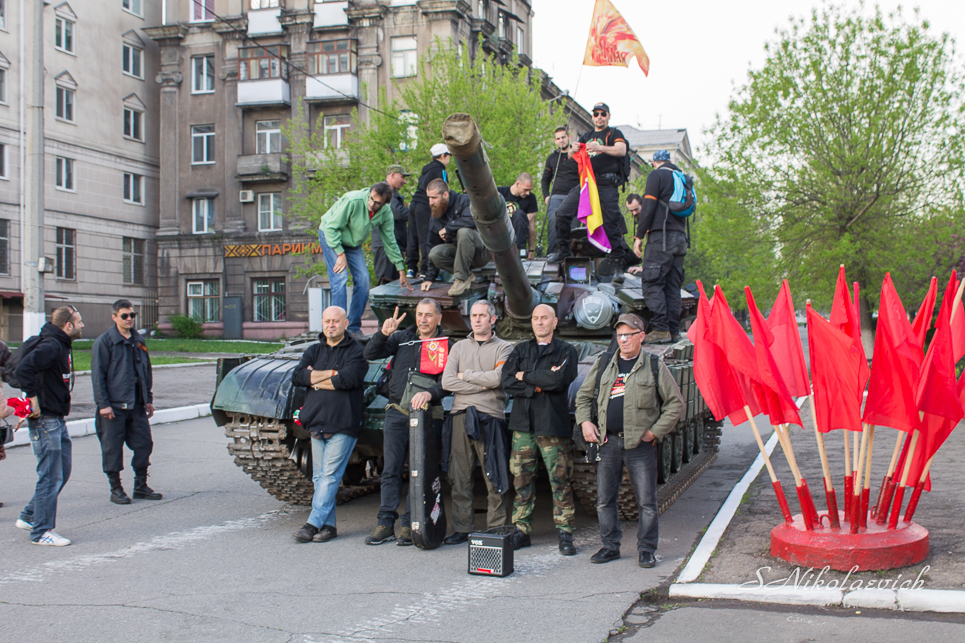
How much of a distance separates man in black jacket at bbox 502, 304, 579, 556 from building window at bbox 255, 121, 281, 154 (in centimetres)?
2928

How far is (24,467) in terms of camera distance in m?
9.76

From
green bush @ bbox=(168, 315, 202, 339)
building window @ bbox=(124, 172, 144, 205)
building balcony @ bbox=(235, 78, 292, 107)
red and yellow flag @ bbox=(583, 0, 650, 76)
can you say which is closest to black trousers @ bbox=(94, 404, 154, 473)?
red and yellow flag @ bbox=(583, 0, 650, 76)

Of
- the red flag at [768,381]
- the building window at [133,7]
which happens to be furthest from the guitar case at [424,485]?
the building window at [133,7]

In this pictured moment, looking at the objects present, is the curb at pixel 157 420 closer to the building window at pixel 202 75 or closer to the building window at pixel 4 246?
the building window at pixel 4 246

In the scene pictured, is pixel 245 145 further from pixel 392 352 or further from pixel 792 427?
pixel 392 352

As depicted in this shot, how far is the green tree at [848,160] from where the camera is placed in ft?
73.5

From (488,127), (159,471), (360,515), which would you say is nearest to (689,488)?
(360,515)

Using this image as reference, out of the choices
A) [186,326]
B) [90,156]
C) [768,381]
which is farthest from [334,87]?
[768,381]

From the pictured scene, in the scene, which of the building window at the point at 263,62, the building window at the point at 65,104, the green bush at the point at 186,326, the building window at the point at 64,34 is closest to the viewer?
the building window at the point at 64,34

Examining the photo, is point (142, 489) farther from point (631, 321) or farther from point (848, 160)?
point (848, 160)

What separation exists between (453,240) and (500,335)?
95cm

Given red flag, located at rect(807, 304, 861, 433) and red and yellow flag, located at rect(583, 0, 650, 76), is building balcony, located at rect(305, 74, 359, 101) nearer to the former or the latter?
red and yellow flag, located at rect(583, 0, 650, 76)

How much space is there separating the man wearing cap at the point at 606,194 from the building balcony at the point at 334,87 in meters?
23.4

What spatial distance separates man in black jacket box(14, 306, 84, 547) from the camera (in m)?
6.52
